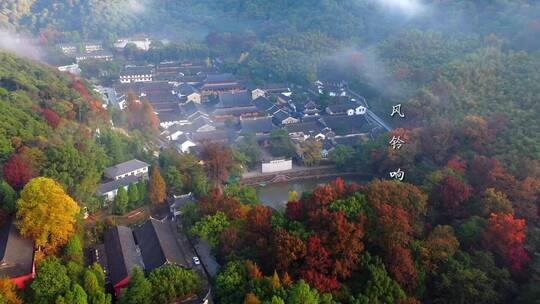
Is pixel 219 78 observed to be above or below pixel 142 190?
below

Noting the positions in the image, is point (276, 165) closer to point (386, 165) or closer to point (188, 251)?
point (386, 165)

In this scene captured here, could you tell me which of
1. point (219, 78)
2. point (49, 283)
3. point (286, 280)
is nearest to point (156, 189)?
point (49, 283)

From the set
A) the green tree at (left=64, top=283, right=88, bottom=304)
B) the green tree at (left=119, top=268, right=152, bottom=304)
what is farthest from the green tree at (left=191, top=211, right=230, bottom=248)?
the green tree at (left=64, top=283, right=88, bottom=304)

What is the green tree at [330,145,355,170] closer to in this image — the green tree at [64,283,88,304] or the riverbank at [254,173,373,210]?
the riverbank at [254,173,373,210]

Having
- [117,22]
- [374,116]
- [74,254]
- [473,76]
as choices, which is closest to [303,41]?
[374,116]

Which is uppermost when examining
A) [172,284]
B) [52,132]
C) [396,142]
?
[52,132]

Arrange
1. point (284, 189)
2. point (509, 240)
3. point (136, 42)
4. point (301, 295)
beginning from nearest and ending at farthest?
Result: point (301, 295) < point (509, 240) < point (284, 189) < point (136, 42)
